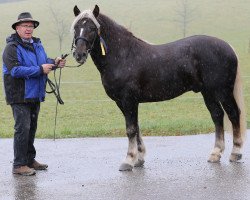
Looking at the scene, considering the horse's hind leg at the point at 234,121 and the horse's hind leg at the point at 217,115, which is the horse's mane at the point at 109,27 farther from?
the horse's hind leg at the point at 234,121

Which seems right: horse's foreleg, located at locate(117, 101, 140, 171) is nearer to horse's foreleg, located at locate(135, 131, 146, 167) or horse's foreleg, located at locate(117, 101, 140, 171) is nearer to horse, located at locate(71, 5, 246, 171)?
horse, located at locate(71, 5, 246, 171)

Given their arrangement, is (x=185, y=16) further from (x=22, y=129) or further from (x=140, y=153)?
(x=22, y=129)

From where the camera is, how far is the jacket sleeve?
659 centimetres

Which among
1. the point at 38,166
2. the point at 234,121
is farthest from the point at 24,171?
the point at 234,121

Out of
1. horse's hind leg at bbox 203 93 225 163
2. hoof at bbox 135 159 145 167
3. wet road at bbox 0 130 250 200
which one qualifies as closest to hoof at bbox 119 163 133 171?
wet road at bbox 0 130 250 200

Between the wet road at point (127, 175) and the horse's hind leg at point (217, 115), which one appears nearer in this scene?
the wet road at point (127, 175)

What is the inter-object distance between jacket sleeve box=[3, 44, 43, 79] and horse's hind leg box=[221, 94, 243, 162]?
8.78 ft

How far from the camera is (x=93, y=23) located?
676cm

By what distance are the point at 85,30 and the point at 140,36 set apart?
11.6 m

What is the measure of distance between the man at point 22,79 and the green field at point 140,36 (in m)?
3.55

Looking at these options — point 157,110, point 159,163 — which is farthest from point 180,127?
point 157,110

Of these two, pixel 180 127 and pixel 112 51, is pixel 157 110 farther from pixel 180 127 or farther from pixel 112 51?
pixel 112 51

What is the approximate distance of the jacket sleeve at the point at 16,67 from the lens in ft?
21.6

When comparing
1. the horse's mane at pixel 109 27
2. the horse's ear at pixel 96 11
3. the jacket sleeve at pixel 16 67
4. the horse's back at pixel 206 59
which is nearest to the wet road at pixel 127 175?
the horse's back at pixel 206 59
